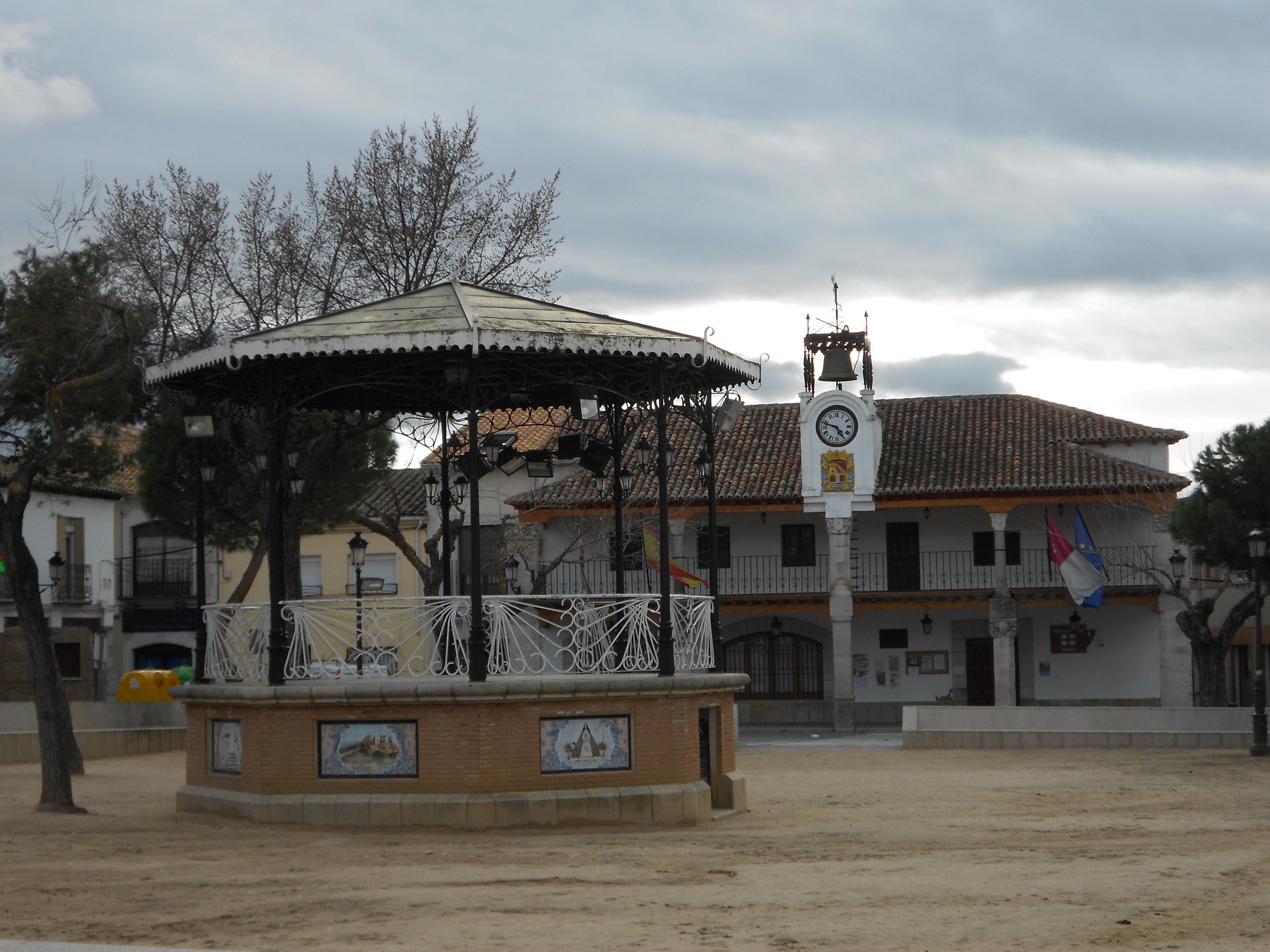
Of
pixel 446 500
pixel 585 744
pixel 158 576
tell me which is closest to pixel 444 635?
pixel 585 744

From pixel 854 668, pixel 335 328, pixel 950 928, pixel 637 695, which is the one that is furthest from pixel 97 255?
pixel 854 668

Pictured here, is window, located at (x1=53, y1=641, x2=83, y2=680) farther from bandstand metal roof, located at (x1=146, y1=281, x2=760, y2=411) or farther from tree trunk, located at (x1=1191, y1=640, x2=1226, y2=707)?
tree trunk, located at (x1=1191, y1=640, x2=1226, y2=707)

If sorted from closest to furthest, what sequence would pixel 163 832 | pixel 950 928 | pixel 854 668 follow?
1. pixel 950 928
2. pixel 163 832
3. pixel 854 668

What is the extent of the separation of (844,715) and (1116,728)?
9.52 meters

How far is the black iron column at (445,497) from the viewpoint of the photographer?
16.6 meters

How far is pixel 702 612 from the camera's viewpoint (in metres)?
14.4

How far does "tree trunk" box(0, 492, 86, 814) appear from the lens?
14117 millimetres

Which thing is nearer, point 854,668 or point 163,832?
point 163,832

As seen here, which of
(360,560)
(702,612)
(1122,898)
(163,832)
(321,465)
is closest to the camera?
(1122,898)

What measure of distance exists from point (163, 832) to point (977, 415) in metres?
29.7

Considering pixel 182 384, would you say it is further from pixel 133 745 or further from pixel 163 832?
pixel 133 745

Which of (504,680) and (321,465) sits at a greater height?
(321,465)

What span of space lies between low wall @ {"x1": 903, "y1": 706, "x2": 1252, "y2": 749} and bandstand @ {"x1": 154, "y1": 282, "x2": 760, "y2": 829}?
12.3 m

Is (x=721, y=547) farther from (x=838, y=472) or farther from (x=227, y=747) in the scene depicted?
(x=227, y=747)
